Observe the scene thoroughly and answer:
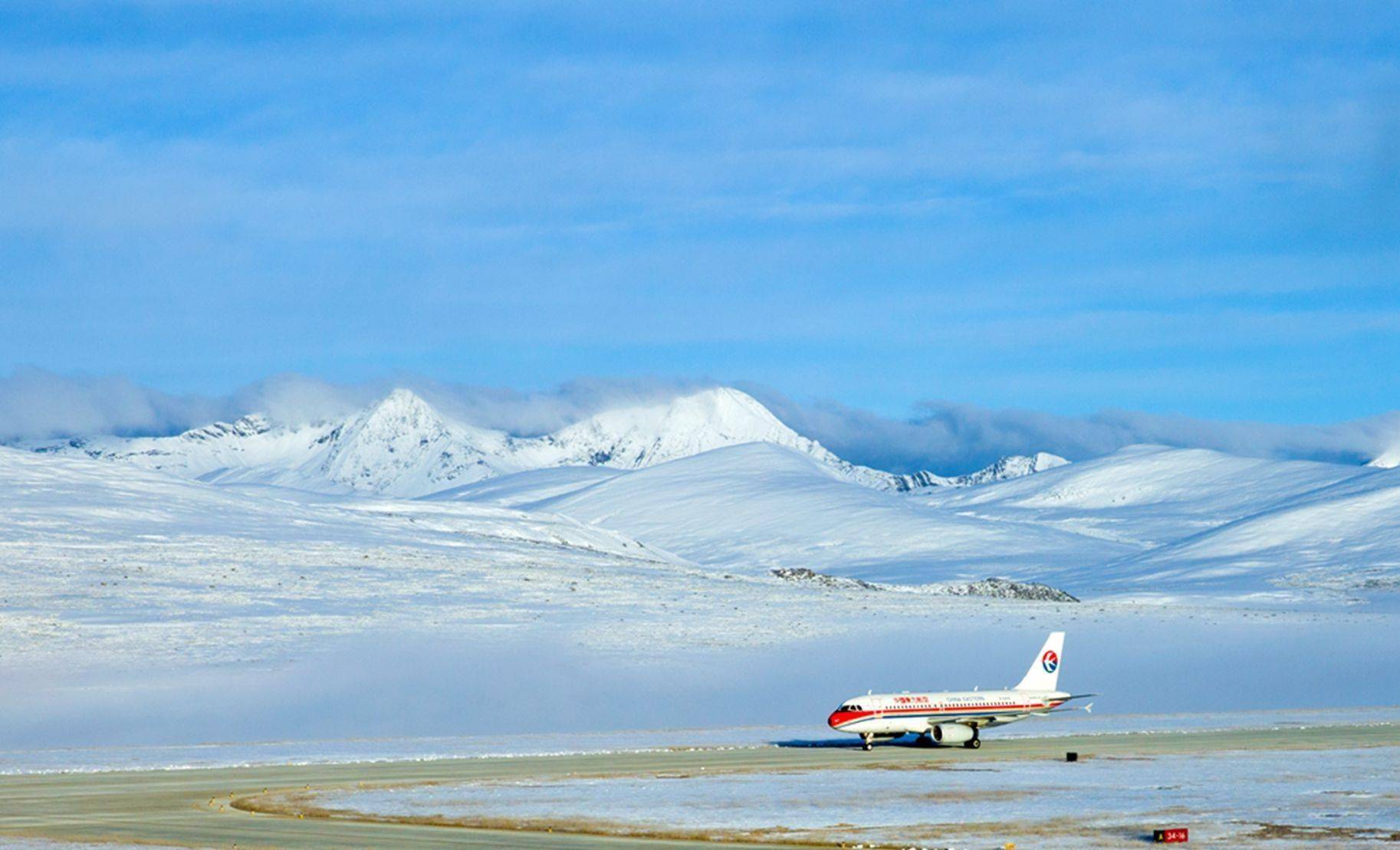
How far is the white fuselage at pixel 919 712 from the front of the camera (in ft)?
300

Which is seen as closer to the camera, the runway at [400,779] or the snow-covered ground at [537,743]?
the runway at [400,779]

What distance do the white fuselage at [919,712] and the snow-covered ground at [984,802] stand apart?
383 inches

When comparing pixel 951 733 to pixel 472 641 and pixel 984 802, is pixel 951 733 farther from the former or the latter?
pixel 472 641

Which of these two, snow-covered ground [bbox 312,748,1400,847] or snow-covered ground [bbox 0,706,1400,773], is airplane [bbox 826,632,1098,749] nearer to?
snow-covered ground [bbox 0,706,1400,773]

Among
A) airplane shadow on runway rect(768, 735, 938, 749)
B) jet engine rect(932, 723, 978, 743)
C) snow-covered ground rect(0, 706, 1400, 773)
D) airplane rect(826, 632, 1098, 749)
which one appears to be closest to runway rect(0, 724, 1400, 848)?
airplane shadow on runway rect(768, 735, 938, 749)

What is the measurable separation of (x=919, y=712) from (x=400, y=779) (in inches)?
1192

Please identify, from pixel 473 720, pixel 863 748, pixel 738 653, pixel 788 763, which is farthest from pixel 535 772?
pixel 738 653

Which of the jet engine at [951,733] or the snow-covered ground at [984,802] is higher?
the jet engine at [951,733]

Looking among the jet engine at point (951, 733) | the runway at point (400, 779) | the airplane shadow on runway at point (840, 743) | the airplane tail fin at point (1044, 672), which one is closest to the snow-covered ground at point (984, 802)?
the runway at point (400, 779)

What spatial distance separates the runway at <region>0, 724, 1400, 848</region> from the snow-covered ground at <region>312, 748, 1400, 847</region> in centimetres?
277

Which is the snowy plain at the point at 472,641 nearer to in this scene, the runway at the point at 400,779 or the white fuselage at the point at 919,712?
the white fuselage at the point at 919,712

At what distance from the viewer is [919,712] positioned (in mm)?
92625

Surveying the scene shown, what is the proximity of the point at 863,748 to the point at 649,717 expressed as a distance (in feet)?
69.5

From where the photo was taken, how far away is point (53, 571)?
5679 inches
